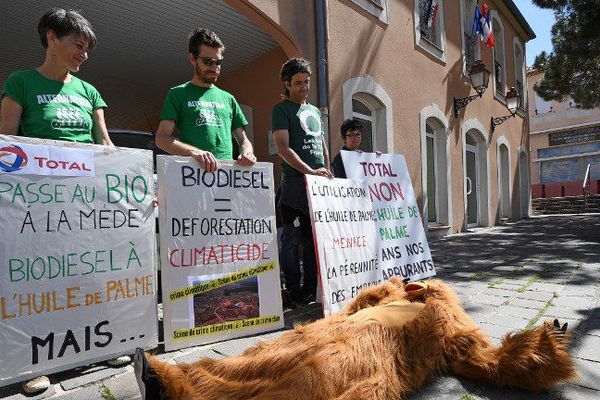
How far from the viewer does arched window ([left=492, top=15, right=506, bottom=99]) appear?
43.7 ft

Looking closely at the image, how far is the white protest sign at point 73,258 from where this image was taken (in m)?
2.04

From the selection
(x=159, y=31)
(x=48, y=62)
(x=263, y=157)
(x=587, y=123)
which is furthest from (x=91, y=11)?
(x=587, y=123)

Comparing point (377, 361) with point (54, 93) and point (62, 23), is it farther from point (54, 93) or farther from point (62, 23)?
point (62, 23)

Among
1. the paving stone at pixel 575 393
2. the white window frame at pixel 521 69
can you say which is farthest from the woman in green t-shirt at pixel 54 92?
the white window frame at pixel 521 69

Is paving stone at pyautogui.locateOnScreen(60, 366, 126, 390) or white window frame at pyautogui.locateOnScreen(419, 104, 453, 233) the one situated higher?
white window frame at pyautogui.locateOnScreen(419, 104, 453, 233)

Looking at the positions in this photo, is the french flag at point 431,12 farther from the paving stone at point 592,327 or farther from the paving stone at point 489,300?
the paving stone at point 592,327

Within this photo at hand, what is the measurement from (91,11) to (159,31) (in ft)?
3.38

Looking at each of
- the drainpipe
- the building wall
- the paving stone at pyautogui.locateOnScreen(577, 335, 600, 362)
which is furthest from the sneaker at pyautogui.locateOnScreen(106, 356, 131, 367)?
the building wall

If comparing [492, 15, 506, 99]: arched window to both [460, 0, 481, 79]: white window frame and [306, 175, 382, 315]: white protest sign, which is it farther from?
[306, 175, 382, 315]: white protest sign

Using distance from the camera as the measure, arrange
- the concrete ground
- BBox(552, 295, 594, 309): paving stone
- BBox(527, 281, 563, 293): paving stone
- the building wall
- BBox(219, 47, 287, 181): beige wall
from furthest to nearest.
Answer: the building wall, BBox(219, 47, 287, 181): beige wall, BBox(527, 281, 563, 293): paving stone, BBox(552, 295, 594, 309): paving stone, the concrete ground

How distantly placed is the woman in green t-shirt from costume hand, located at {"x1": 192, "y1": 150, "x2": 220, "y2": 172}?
62 centimetres

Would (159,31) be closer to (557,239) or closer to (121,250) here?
(121,250)

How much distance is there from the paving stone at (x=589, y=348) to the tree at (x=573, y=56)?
38.7ft

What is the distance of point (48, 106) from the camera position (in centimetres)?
228
